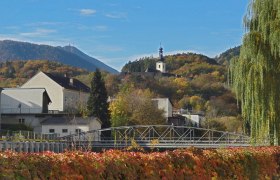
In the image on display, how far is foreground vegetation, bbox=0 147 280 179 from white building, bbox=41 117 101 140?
67501 mm

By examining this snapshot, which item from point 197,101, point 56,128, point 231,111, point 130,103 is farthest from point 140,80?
point 56,128

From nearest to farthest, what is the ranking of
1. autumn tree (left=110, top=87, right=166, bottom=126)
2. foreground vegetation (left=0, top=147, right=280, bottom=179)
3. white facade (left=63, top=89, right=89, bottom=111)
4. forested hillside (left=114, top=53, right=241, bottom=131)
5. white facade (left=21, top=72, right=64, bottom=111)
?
1. foreground vegetation (left=0, top=147, right=280, bottom=179)
2. autumn tree (left=110, top=87, right=166, bottom=126)
3. white facade (left=63, top=89, right=89, bottom=111)
4. white facade (left=21, top=72, right=64, bottom=111)
5. forested hillside (left=114, top=53, right=241, bottom=131)

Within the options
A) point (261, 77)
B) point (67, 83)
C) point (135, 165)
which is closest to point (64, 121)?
point (67, 83)

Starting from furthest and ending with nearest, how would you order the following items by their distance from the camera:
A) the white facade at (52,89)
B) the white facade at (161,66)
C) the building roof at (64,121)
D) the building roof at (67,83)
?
1. the white facade at (161,66)
2. the building roof at (67,83)
3. the white facade at (52,89)
4. the building roof at (64,121)

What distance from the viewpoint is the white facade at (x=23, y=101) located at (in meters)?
90.0

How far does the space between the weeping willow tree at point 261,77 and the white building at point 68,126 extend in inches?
2384

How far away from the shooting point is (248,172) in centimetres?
1478

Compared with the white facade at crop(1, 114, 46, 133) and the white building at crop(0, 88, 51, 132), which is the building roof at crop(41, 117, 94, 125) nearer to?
the white facade at crop(1, 114, 46, 133)

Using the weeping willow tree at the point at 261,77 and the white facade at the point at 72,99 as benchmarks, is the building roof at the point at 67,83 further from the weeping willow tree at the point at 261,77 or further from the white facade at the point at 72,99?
the weeping willow tree at the point at 261,77

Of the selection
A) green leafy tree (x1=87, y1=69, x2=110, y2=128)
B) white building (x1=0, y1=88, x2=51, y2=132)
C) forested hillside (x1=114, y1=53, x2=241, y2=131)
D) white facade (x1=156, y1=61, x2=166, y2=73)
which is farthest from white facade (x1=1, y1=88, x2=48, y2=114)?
white facade (x1=156, y1=61, x2=166, y2=73)

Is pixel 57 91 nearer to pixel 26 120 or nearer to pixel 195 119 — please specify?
pixel 26 120

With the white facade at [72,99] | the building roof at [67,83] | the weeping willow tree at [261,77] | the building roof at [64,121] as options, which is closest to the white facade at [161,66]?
the building roof at [67,83]

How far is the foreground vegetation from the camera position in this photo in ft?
23.5

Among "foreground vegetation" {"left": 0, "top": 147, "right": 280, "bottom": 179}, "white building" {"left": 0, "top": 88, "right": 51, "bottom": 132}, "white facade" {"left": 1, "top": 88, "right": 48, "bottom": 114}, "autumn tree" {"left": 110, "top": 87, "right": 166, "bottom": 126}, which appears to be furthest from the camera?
"autumn tree" {"left": 110, "top": 87, "right": 166, "bottom": 126}
